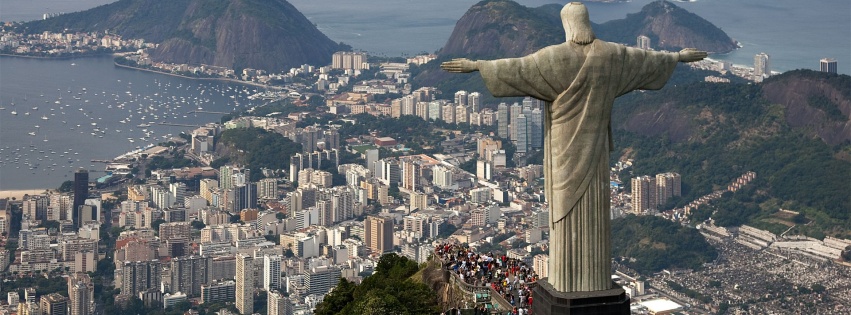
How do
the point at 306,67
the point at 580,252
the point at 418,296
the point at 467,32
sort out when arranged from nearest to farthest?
the point at 580,252 < the point at 418,296 < the point at 467,32 < the point at 306,67

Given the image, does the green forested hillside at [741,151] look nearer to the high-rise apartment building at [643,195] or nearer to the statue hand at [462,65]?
the high-rise apartment building at [643,195]

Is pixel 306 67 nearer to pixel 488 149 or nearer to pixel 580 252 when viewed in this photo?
pixel 488 149

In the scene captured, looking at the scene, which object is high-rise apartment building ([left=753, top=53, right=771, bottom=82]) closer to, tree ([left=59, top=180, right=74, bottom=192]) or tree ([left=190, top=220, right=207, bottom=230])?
tree ([left=190, top=220, right=207, bottom=230])

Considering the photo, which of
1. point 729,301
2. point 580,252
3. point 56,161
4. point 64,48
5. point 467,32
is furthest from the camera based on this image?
point 64,48

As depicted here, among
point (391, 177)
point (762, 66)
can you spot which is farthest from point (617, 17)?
point (391, 177)

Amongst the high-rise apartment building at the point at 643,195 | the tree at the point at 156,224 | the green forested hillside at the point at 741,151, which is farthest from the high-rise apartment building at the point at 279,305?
the green forested hillside at the point at 741,151

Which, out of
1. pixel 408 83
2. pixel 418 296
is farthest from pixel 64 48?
pixel 418 296

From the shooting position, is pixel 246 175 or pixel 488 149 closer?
pixel 246 175
